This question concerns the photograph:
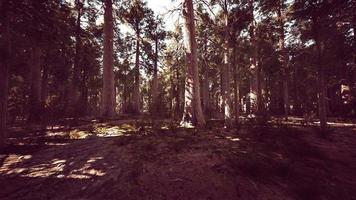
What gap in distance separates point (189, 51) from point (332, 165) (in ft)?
22.4

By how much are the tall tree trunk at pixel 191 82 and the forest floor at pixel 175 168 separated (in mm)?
1607

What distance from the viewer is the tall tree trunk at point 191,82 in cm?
995

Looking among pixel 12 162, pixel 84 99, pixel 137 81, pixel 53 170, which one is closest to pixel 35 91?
pixel 84 99

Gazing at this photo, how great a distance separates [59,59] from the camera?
66.5 feet

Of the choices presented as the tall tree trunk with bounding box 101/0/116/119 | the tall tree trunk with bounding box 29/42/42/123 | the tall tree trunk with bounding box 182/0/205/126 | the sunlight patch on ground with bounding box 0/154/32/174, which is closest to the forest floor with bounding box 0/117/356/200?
the sunlight patch on ground with bounding box 0/154/32/174

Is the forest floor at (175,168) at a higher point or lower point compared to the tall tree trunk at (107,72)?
lower

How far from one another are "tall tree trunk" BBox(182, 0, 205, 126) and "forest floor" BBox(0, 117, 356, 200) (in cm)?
161

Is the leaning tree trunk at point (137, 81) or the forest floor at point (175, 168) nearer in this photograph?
the forest floor at point (175, 168)

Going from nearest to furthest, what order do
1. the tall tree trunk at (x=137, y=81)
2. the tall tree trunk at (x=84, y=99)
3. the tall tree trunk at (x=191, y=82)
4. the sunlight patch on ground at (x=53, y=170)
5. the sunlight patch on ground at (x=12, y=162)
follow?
the sunlight patch on ground at (x=53, y=170)
the sunlight patch on ground at (x=12, y=162)
the tall tree trunk at (x=191, y=82)
the tall tree trunk at (x=84, y=99)
the tall tree trunk at (x=137, y=81)

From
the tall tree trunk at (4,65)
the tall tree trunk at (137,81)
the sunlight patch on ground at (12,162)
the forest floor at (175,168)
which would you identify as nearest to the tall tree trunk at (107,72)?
the forest floor at (175,168)

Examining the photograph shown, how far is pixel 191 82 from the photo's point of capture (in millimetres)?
10039

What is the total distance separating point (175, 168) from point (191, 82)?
529cm

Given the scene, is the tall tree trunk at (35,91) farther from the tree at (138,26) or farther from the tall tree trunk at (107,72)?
the tree at (138,26)

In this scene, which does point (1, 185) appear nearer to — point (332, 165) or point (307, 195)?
point (307, 195)
